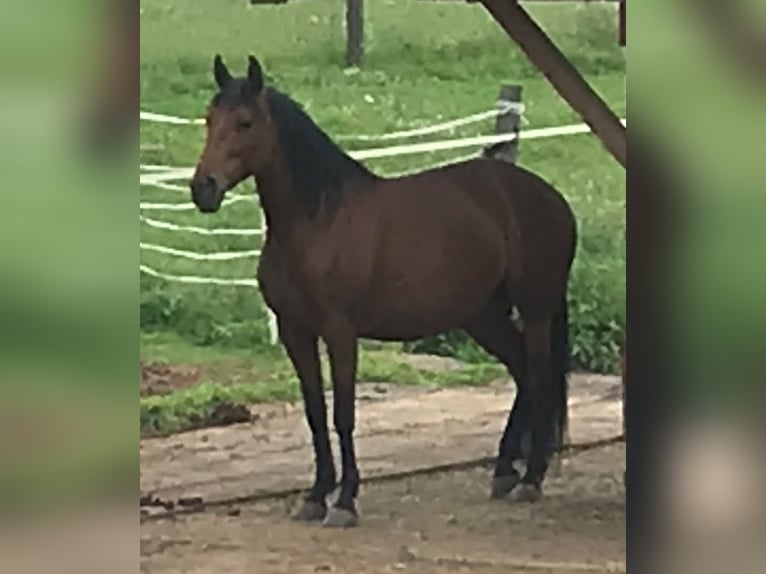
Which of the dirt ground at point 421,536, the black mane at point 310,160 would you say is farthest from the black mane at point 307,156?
the dirt ground at point 421,536

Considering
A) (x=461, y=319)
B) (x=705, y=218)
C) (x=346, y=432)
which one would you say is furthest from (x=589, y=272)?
(x=705, y=218)

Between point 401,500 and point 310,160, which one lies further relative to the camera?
point 401,500

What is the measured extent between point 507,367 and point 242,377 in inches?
22.9

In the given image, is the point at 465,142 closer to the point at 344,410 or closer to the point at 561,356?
the point at 561,356

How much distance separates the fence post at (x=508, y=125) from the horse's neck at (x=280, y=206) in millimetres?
567

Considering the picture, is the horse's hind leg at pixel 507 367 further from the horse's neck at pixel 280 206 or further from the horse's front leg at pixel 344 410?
the horse's neck at pixel 280 206

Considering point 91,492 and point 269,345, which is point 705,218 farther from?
point 269,345

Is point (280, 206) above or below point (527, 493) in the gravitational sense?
above

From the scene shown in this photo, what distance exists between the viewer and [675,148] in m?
1.37

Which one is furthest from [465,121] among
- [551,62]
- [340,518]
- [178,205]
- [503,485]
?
[340,518]

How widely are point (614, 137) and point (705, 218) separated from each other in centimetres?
130

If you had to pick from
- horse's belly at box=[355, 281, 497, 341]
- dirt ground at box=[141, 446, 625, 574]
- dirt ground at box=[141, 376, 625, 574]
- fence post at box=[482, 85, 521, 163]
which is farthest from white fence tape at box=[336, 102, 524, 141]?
dirt ground at box=[141, 446, 625, 574]

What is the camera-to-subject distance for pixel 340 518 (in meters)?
2.80

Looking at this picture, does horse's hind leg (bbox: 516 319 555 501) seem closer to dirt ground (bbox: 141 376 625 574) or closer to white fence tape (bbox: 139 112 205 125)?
dirt ground (bbox: 141 376 625 574)
